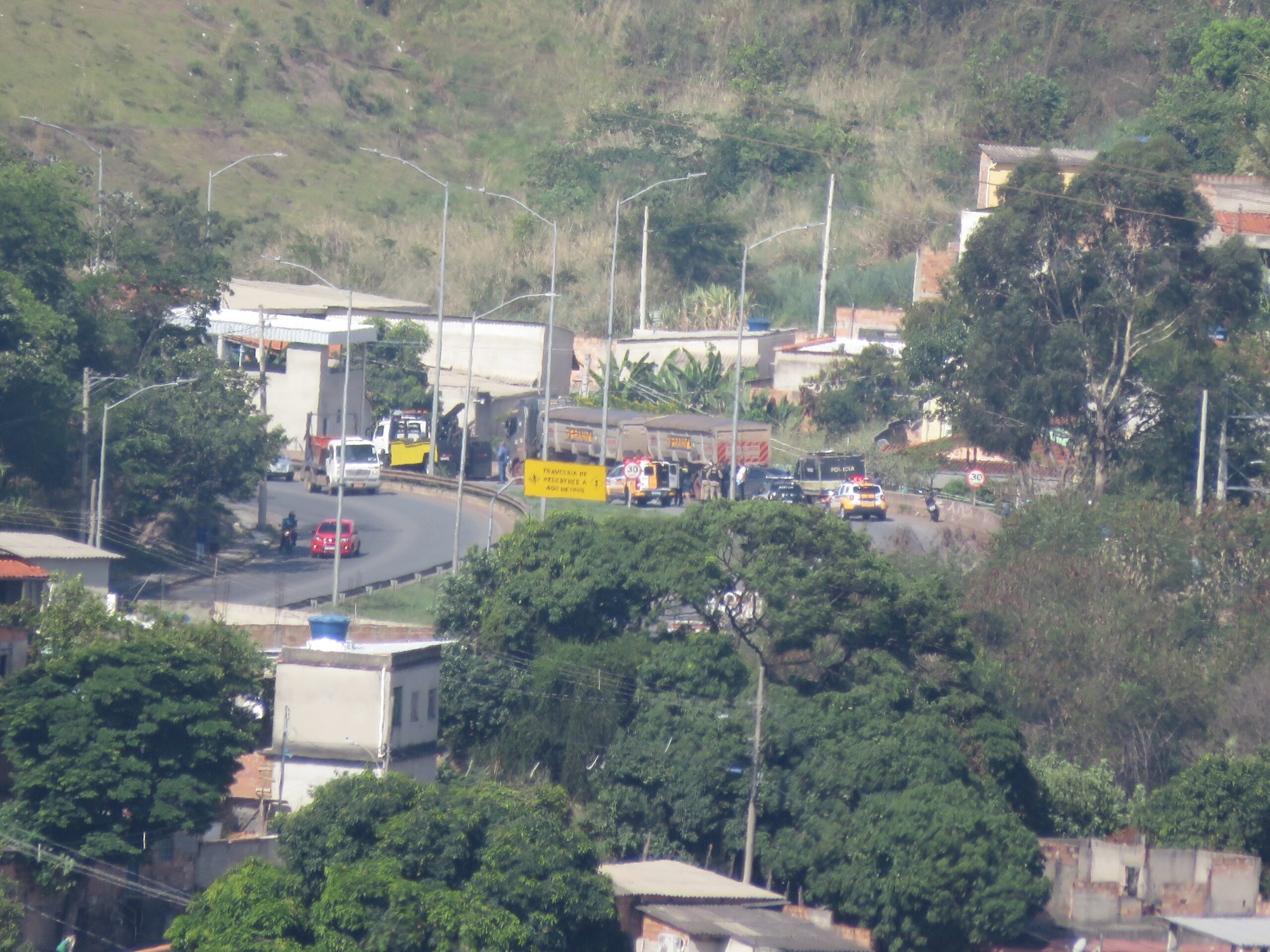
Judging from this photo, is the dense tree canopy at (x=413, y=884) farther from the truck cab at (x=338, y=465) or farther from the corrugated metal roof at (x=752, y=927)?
the truck cab at (x=338, y=465)

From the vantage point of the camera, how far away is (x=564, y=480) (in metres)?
45.1

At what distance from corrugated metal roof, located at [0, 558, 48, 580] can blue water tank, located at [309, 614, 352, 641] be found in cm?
573

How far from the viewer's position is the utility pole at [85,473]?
149 ft

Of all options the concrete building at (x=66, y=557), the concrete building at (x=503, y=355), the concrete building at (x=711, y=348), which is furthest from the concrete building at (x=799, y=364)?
the concrete building at (x=66, y=557)

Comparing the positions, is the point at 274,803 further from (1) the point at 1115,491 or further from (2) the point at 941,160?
(2) the point at 941,160

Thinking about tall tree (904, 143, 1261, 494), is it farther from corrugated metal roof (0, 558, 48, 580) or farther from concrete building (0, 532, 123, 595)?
corrugated metal roof (0, 558, 48, 580)

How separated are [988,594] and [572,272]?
4858 centimetres

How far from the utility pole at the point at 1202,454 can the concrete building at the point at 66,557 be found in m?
28.8

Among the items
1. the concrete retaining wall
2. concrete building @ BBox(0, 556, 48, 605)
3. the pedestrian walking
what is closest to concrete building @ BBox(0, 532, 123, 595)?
concrete building @ BBox(0, 556, 48, 605)

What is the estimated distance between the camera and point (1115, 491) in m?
55.7

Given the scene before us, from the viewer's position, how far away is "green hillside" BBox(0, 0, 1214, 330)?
3583 inches

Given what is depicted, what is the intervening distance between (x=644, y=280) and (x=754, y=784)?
48.6 m

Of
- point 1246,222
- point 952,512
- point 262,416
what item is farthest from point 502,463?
point 1246,222

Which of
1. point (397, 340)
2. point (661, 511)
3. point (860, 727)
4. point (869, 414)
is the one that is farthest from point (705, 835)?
point (397, 340)
